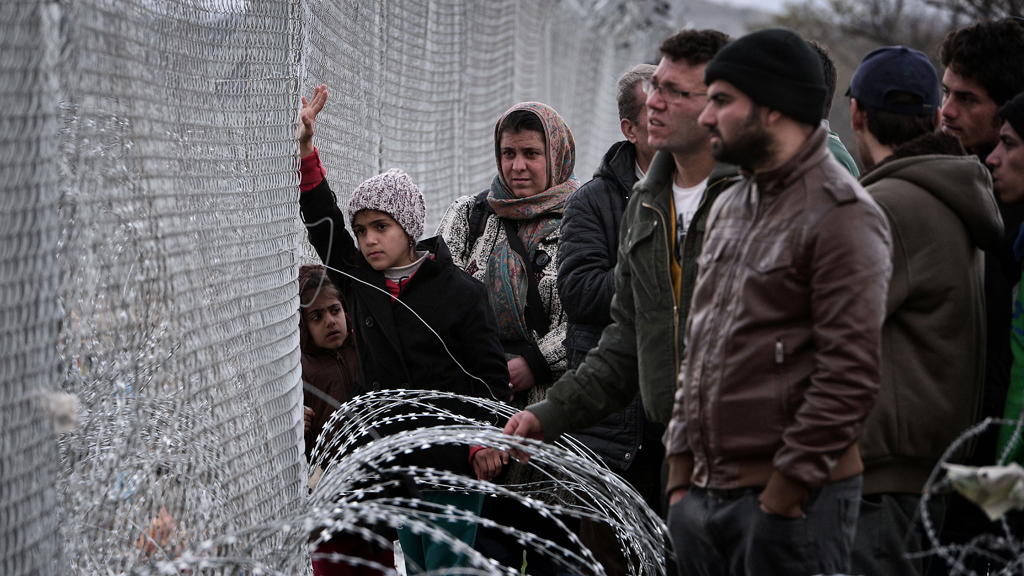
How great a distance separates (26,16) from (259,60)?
1.17 metres

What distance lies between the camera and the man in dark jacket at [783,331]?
2010 mm

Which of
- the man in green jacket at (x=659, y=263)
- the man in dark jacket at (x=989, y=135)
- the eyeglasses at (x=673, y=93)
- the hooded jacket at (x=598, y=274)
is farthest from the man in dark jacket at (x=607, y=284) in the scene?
the man in dark jacket at (x=989, y=135)

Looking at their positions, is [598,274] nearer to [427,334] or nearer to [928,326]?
[427,334]

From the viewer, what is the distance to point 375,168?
4547 millimetres

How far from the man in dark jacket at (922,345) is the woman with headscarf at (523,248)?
5.22 feet

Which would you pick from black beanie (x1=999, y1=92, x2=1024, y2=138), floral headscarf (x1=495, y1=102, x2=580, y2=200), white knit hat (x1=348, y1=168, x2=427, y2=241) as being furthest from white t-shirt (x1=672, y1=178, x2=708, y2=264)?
floral headscarf (x1=495, y1=102, x2=580, y2=200)

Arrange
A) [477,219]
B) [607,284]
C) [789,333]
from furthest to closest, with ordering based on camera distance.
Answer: [477,219]
[607,284]
[789,333]

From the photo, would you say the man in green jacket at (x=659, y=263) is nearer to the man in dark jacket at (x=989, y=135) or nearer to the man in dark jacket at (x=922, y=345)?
the man in dark jacket at (x=922, y=345)

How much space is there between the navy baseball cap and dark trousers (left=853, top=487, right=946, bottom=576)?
3.34 feet

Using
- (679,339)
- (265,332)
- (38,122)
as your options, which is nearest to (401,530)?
(265,332)

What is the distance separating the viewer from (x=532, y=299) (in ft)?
12.6

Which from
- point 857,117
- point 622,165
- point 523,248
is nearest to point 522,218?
point 523,248

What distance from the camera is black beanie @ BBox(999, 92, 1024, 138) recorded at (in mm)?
2623

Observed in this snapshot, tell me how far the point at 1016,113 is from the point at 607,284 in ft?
4.42
